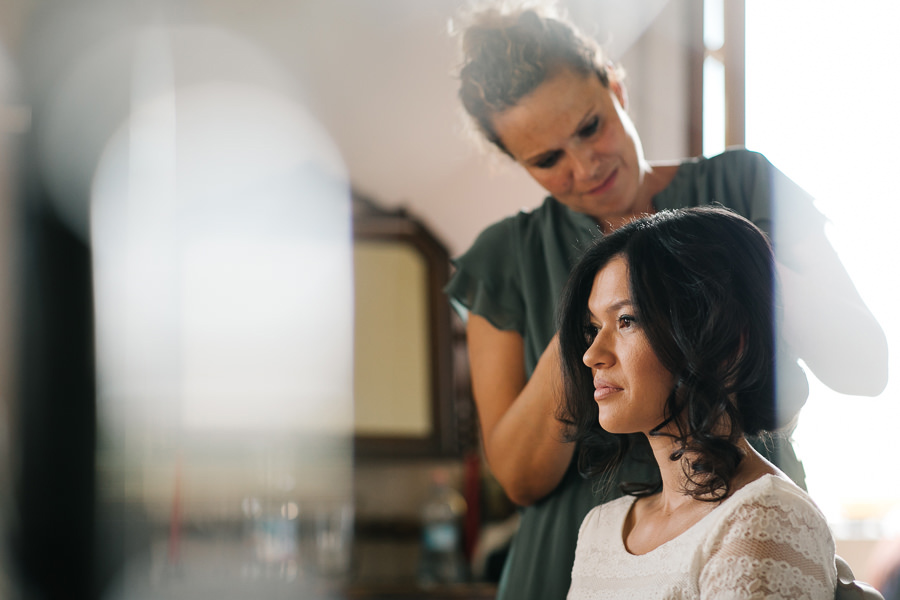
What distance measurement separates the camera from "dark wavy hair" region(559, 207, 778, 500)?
754 millimetres

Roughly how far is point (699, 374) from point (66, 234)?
1.82 m

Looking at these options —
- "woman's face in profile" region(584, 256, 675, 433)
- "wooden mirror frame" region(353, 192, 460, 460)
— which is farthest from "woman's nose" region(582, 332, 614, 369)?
"wooden mirror frame" region(353, 192, 460, 460)

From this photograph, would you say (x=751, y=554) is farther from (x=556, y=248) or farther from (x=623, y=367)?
(x=556, y=248)

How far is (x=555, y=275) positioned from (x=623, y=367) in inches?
11.9

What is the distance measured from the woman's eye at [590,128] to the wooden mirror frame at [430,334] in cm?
156

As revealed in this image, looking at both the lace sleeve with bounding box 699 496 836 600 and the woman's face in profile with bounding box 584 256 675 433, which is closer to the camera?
the lace sleeve with bounding box 699 496 836 600

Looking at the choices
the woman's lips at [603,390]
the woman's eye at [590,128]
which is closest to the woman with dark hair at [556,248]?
Result: the woman's eye at [590,128]

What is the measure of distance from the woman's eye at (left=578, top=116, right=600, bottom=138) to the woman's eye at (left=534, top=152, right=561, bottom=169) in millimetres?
41

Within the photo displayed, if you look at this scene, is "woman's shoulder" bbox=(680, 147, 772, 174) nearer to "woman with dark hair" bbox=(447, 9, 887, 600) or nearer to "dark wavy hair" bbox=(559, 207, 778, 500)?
"woman with dark hair" bbox=(447, 9, 887, 600)

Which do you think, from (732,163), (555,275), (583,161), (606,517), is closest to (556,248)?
(555,275)

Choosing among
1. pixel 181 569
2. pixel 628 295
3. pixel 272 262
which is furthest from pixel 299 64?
pixel 628 295

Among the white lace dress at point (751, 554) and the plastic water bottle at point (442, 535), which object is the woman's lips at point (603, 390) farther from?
the plastic water bottle at point (442, 535)

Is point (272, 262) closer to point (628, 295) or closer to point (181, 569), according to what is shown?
point (181, 569)

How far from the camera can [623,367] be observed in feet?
2.65
